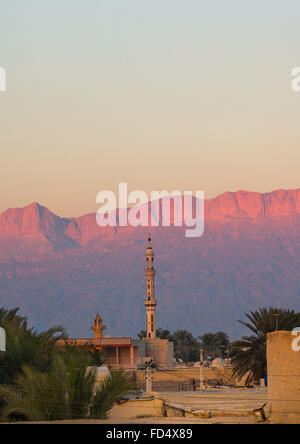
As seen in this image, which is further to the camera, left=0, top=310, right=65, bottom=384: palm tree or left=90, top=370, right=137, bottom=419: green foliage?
left=0, top=310, right=65, bottom=384: palm tree

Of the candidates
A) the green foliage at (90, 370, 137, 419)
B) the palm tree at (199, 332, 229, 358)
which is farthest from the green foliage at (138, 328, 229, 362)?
the green foliage at (90, 370, 137, 419)

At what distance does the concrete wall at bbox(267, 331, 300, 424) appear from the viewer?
574 inches

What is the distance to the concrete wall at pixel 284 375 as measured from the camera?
14586 mm

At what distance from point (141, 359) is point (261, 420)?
85.4 meters

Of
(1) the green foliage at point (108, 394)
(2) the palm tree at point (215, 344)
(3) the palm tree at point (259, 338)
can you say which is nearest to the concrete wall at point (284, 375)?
(1) the green foliage at point (108, 394)

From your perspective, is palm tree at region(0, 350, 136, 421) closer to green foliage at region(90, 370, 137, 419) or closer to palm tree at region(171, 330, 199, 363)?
green foliage at region(90, 370, 137, 419)

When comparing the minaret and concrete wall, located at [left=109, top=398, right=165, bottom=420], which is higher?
the minaret

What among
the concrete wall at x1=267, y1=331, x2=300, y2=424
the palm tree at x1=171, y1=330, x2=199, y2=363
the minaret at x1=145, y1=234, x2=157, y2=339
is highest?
the minaret at x1=145, y1=234, x2=157, y2=339

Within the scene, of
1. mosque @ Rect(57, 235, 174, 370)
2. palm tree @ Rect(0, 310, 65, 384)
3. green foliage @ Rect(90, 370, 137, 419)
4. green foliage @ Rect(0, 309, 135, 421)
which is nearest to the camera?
green foliage @ Rect(0, 309, 135, 421)

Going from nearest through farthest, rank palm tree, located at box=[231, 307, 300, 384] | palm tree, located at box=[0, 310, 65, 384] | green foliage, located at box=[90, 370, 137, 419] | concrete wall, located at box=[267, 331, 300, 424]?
1. concrete wall, located at box=[267, 331, 300, 424]
2. green foliage, located at box=[90, 370, 137, 419]
3. palm tree, located at box=[0, 310, 65, 384]
4. palm tree, located at box=[231, 307, 300, 384]

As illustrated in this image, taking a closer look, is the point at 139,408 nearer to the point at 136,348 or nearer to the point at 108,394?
the point at 108,394

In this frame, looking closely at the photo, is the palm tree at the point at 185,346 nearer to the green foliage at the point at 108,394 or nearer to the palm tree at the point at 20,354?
the palm tree at the point at 20,354
